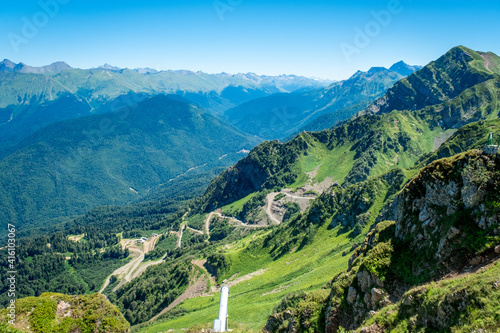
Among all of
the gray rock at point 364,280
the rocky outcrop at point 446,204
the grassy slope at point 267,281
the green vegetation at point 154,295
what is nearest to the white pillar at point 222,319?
the gray rock at point 364,280

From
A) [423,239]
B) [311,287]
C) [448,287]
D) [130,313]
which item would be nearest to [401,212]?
[423,239]

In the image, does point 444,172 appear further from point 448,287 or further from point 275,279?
point 275,279

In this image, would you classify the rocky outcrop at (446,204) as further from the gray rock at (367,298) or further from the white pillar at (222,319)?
the white pillar at (222,319)

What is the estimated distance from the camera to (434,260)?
28906 mm

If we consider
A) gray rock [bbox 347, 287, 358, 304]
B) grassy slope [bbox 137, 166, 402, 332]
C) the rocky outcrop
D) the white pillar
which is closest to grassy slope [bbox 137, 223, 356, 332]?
grassy slope [bbox 137, 166, 402, 332]

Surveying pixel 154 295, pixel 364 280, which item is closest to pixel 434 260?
pixel 364 280

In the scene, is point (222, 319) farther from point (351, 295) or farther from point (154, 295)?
point (154, 295)

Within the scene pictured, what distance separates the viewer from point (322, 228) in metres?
129

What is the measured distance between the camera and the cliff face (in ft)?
71.9

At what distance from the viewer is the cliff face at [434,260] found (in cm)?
2192

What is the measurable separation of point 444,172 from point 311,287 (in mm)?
51688

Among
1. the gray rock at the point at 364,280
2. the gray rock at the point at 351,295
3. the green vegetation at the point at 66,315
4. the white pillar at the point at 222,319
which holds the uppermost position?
the green vegetation at the point at 66,315

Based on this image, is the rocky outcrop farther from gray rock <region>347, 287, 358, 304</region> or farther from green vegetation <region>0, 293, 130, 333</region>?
green vegetation <region>0, 293, 130, 333</region>

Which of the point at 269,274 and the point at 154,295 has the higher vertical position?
the point at 154,295
